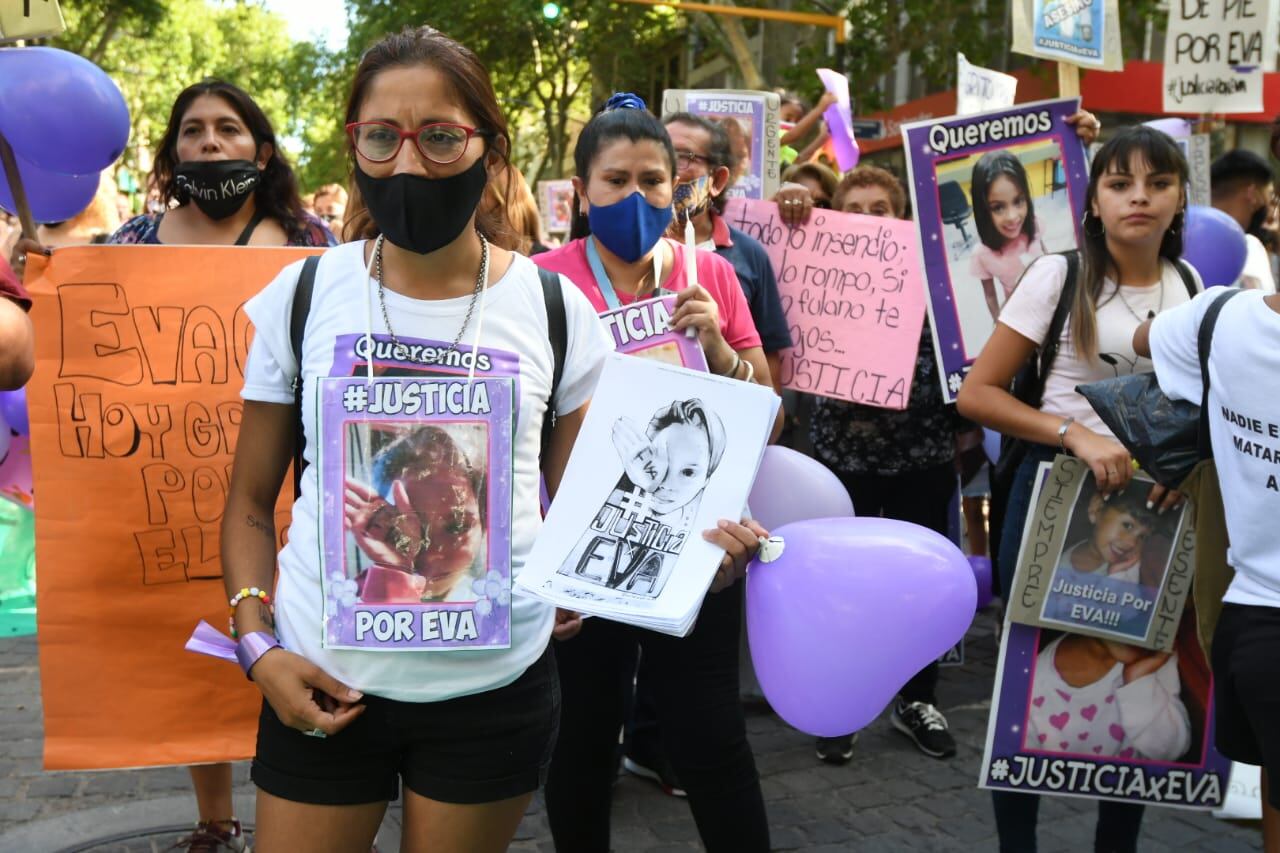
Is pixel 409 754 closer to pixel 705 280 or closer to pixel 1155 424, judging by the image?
pixel 705 280

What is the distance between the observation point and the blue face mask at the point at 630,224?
2.88 metres

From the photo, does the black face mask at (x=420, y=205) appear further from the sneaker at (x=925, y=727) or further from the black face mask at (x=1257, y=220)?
→ the black face mask at (x=1257, y=220)

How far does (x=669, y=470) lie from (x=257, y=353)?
712 millimetres

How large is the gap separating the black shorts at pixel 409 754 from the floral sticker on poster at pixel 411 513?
0.39 feet

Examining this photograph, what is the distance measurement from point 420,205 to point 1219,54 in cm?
552

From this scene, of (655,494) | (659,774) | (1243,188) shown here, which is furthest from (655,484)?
(1243,188)

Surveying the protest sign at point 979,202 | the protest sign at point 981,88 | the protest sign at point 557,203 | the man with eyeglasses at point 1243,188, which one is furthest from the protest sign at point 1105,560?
the protest sign at point 557,203

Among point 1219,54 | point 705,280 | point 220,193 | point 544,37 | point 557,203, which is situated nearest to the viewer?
point 705,280

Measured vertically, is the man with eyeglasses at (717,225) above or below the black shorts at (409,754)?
above

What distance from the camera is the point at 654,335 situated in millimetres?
2748

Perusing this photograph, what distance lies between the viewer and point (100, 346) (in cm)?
337

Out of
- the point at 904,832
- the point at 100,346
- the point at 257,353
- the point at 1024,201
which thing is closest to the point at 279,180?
the point at 100,346

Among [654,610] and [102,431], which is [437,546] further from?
[102,431]

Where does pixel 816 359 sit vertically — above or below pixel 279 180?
below
